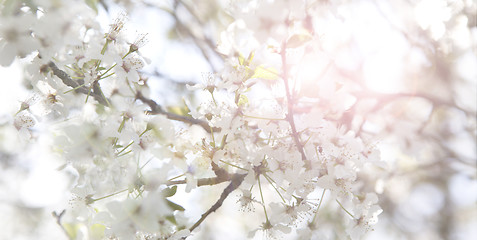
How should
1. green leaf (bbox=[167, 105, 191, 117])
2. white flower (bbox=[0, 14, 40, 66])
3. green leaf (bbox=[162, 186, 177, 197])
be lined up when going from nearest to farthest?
1. white flower (bbox=[0, 14, 40, 66])
2. green leaf (bbox=[162, 186, 177, 197])
3. green leaf (bbox=[167, 105, 191, 117])

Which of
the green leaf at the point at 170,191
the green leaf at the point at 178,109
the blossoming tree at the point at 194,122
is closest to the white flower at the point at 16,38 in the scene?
the blossoming tree at the point at 194,122

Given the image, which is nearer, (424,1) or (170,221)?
(170,221)

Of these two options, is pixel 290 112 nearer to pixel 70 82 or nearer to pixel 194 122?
pixel 194 122

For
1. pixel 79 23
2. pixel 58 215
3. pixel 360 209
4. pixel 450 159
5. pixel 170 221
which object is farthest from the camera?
pixel 450 159

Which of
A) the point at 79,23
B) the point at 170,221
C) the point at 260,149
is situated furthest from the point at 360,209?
the point at 79,23

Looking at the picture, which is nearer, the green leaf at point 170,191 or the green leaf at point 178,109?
the green leaf at point 170,191

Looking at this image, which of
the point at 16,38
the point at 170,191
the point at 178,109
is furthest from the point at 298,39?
the point at 178,109

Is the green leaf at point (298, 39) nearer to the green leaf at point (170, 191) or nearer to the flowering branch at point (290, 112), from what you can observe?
the flowering branch at point (290, 112)

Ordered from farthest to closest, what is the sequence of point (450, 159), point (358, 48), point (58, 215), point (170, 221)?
point (450, 159) → point (358, 48) → point (58, 215) → point (170, 221)

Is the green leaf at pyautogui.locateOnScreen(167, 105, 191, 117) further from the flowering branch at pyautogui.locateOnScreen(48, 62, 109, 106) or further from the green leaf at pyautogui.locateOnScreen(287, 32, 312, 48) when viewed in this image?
the green leaf at pyautogui.locateOnScreen(287, 32, 312, 48)

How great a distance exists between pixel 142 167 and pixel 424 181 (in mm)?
2691

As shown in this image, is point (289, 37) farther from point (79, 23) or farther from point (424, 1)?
point (424, 1)

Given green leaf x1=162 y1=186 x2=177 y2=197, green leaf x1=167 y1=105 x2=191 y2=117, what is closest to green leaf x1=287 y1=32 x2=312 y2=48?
green leaf x1=162 y1=186 x2=177 y2=197

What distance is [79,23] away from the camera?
0.68 m
